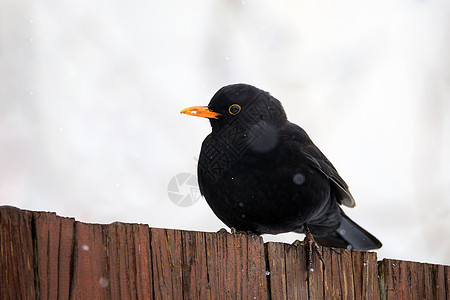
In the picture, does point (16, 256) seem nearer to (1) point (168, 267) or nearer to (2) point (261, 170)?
(1) point (168, 267)

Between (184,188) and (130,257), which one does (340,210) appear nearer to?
(184,188)

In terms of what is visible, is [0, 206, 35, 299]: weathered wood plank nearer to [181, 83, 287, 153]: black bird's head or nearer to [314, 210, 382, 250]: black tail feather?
[181, 83, 287, 153]: black bird's head

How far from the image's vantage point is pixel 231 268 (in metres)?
2.29

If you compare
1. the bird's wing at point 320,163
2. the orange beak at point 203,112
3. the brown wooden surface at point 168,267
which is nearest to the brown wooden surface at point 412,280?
the brown wooden surface at point 168,267

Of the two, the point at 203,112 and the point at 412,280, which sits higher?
the point at 203,112

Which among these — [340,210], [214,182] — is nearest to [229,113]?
[214,182]

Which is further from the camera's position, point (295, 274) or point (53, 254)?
point (295, 274)

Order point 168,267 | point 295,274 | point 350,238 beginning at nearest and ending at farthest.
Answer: point 168,267 < point 295,274 < point 350,238

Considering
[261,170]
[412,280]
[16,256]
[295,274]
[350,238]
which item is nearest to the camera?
[16,256]

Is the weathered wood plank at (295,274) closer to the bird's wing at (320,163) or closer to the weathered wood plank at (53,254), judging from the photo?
the weathered wood plank at (53,254)

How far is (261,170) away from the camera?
11.1ft

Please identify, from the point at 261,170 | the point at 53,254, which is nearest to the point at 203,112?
the point at 261,170

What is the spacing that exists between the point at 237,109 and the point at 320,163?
723mm

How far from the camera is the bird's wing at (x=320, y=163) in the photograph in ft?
12.1
